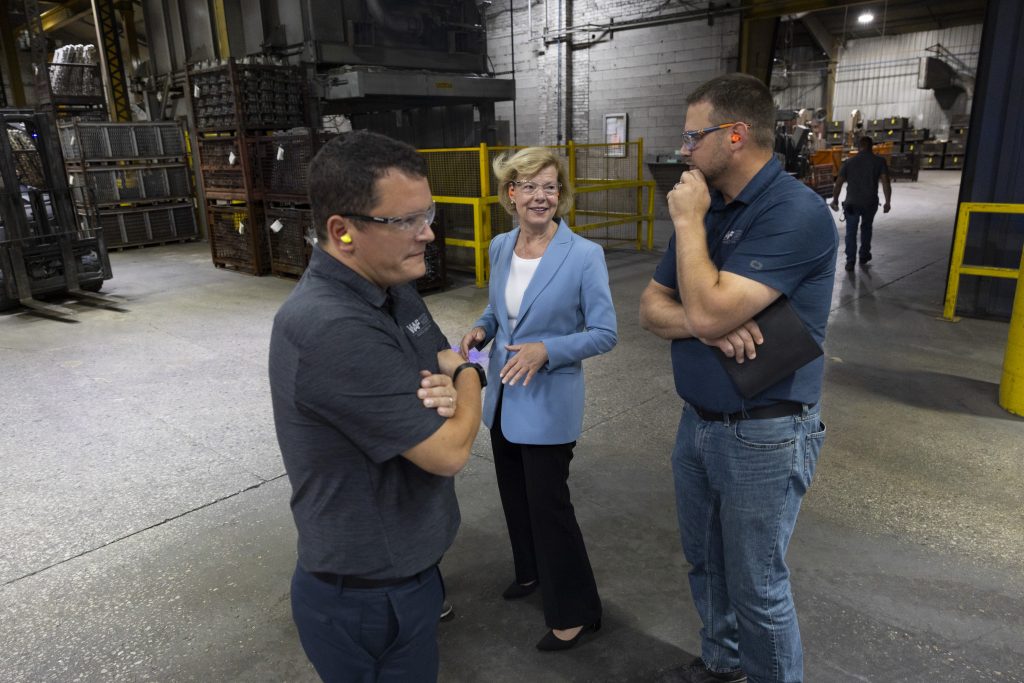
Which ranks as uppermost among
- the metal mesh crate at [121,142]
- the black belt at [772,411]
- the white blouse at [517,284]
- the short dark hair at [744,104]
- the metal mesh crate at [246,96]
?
the metal mesh crate at [246,96]

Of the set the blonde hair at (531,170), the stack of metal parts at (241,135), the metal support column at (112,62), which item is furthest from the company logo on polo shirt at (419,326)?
the metal support column at (112,62)

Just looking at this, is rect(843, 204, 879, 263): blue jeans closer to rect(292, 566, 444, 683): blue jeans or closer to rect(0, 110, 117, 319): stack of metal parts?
rect(292, 566, 444, 683): blue jeans

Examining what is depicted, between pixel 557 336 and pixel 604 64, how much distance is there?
549 inches

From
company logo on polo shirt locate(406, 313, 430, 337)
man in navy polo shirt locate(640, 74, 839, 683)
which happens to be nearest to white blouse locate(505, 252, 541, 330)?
man in navy polo shirt locate(640, 74, 839, 683)

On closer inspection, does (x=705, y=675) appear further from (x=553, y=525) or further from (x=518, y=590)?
(x=518, y=590)

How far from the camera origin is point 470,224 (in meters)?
13.2

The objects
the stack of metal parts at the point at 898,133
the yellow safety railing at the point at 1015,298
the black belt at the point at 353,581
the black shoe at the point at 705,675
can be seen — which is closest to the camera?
the black belt at the point at 353,581

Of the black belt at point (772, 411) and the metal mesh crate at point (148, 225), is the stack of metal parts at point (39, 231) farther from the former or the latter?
the black belt at point (772, 411)

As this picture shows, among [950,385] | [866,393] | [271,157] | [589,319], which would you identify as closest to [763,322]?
[589,319]

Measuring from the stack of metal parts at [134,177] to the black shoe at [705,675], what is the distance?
43.4 feet

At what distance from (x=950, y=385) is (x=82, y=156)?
14.0 meters

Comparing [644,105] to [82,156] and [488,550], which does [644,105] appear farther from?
[488,550]

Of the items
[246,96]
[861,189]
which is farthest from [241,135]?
[861,189]

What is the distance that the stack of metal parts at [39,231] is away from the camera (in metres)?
8.51
